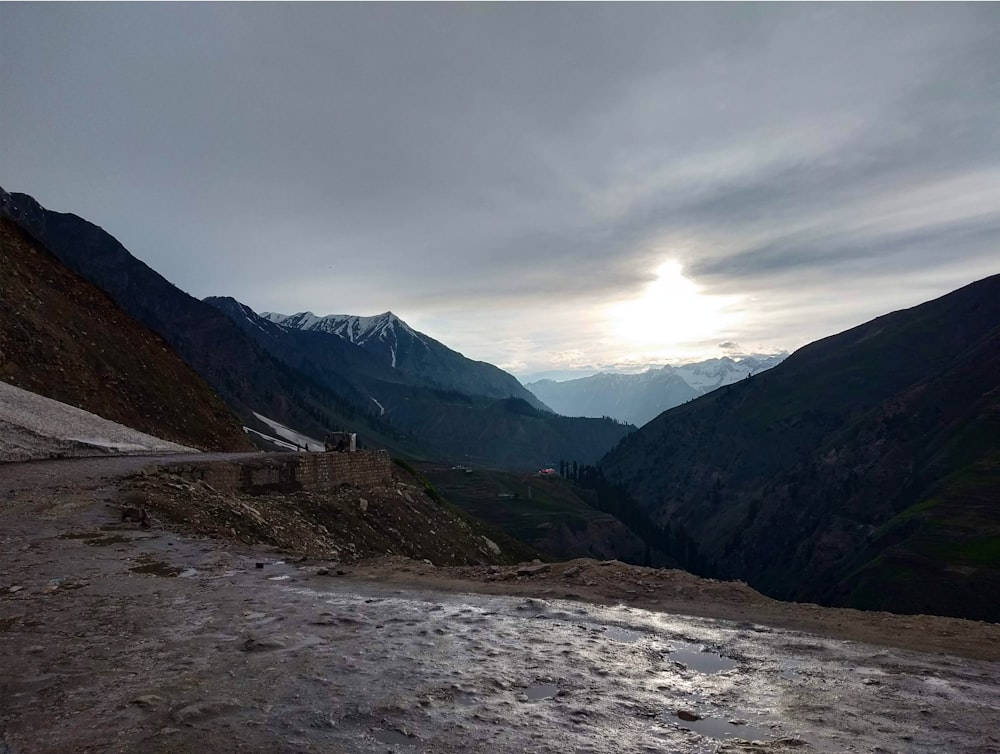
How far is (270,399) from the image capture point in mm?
196500

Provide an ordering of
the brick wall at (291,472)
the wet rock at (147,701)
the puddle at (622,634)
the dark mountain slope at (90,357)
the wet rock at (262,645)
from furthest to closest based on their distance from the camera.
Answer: the dark mountain slope at (90,357) < the brick wall at (291,472) < the puddle at (622,634) < the wet rock at (262,645) < the wet rock at (147,701)

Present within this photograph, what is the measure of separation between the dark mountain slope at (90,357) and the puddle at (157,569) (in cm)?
2442

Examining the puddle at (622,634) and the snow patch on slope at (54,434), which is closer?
the puddle at (622,634)

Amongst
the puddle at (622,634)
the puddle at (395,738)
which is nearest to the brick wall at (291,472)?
the puddle at (622,634)

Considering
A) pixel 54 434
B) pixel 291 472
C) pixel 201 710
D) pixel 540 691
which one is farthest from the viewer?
pixel 291 472

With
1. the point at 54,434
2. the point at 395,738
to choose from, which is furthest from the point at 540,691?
the point at 54,434

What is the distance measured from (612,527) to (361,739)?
600 feet

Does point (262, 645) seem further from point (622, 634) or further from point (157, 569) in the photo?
point (622, 634)

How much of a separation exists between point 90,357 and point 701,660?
129 ft

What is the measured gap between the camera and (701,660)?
7422 millimetres

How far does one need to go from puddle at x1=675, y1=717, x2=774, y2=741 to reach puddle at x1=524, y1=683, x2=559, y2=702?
1.32 metres

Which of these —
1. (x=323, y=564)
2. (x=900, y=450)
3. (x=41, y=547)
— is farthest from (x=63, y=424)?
(x=900, y=450)

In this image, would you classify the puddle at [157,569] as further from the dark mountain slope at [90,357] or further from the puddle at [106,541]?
the dark mountain slope at [90,357]

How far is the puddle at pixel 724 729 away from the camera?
5348mm
